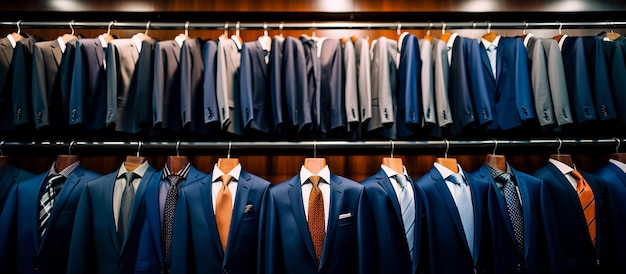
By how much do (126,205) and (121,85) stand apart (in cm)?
83

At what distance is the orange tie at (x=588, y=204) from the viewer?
7.09 ft

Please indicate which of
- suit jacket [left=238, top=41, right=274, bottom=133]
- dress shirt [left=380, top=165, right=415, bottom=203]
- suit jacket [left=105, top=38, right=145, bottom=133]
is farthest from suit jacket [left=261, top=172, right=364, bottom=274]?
suit jacket [left=105, top=38, right=145, bottom=133]

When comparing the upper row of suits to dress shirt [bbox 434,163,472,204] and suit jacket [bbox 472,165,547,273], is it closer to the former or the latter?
dress shirt [bbox 434,163,472,204]

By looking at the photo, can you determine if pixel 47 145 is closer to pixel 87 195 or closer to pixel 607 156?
pixel 87 195

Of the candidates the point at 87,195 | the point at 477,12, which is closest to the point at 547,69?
the point at 477,12

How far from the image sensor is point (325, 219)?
2.12m

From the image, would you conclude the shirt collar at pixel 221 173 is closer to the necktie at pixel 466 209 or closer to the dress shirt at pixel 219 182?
the dress shirt at pixel 219 182

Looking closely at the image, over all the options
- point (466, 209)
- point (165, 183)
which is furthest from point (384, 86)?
point (165, 183)

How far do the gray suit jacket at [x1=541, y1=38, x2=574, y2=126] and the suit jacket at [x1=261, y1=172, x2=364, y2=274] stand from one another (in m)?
1.48

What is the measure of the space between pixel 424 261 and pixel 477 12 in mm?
2071

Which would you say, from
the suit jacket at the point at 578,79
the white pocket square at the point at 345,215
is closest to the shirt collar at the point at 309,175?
the white pocket square at the point at 345,215

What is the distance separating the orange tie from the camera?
2.16 meters

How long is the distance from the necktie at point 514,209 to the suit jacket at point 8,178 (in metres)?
3.26

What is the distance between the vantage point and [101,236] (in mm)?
2047
